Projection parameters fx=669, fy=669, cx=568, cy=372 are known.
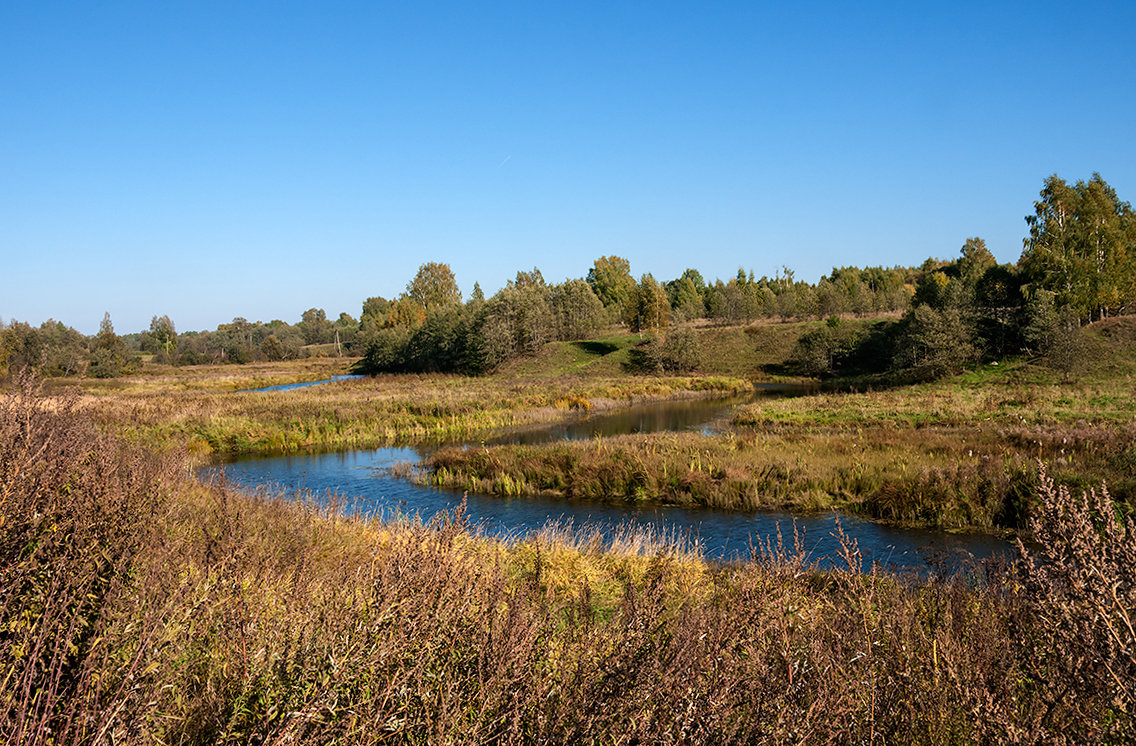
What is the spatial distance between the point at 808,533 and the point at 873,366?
47519 millimetres

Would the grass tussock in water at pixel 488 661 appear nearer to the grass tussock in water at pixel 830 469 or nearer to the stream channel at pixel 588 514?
the stream channel at pixel 588 514

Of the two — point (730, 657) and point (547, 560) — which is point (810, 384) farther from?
point (730, 657)

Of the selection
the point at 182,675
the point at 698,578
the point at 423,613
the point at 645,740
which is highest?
the point at 423,613

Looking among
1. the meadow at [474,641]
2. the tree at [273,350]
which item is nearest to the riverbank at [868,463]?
the meadow at [474,641]

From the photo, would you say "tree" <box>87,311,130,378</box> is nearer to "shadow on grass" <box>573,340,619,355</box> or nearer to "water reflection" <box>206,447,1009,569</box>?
"shadow on grass" <box>573,340,619,355</box>

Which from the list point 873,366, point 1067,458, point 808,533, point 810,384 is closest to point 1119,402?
point 1067,458

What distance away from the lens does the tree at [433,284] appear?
316 feet

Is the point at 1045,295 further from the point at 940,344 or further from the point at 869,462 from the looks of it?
the point at 869,462

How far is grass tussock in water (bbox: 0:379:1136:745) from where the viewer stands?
230 centimetres

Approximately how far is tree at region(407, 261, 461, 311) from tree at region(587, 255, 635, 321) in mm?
21919

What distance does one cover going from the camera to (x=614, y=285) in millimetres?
111688

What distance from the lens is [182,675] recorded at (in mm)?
3584

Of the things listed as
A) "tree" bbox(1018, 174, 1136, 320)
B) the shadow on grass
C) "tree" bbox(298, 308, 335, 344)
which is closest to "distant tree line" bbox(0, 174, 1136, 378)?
"tree" bbox(1018, 174, 1136, 320)

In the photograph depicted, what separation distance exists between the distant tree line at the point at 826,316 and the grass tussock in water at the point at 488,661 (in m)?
7.58
